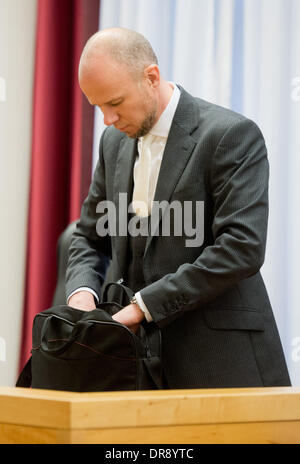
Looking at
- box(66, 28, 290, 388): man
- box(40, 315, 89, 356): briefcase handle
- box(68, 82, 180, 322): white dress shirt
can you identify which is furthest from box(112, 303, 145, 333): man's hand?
box(68, 82, 180, 322): white dress shirt

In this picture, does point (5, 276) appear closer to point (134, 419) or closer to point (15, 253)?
point (15, 253)

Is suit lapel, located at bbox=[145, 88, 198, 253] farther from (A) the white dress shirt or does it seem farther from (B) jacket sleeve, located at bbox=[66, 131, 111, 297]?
(B) jacket sleeve, located at bbox=[66, 131, 111, 297]

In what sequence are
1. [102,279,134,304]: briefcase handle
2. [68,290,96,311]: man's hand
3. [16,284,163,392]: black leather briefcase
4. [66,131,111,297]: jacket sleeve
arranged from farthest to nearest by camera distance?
[66,131,111,297]: jacket sleeve
[68,290,96,311]: man's hand
[102,279,134,304]: briefcase handle
[16,284,163,392]: black leather briefcase

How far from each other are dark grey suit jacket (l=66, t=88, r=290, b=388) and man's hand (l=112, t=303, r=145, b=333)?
33 millimetres

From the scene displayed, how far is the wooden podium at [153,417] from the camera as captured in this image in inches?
32.4

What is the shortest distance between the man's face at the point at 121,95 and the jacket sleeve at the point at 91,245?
0.24 m

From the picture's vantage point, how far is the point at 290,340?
215cm

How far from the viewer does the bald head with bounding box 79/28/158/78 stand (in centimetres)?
149

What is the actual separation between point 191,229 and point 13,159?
150 centimetres

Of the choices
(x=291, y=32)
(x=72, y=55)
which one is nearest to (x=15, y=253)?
(x=72, y=55)

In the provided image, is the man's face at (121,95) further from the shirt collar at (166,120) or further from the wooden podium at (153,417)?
the wooden podium at (153,417)

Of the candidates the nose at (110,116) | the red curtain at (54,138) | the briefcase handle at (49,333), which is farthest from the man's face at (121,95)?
A: the red curtain at (54,138)

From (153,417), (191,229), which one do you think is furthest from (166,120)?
(153,417)

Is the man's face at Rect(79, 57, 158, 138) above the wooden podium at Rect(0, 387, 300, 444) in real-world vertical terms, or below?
above
